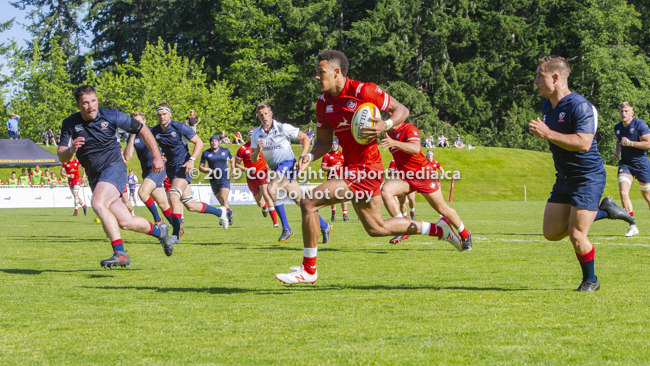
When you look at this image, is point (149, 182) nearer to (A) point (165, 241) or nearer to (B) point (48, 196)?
(A) point (165, 241)

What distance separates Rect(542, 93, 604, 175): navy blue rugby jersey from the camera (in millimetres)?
5652

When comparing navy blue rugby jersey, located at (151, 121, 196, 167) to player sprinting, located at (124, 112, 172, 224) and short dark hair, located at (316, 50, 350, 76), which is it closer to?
player sprinting, located at (124, 112, 172, 224)

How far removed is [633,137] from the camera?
1175 centimetres

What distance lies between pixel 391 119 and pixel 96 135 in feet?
12.2

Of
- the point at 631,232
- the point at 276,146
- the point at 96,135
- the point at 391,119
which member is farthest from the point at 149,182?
the point at 631,232

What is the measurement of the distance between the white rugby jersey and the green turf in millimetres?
24260

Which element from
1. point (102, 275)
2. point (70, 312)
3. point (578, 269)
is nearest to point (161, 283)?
point (102, 275)

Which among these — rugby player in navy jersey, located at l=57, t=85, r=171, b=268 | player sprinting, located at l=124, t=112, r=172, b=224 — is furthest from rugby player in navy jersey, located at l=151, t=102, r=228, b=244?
rugby player in navy jersey, located at l=57, t=85, r=171, b=268

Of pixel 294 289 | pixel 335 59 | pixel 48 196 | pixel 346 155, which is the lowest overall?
pixel 48 196

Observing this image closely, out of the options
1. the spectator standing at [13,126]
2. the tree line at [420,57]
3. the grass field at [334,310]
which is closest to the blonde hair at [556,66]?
the grass field at [334,310]

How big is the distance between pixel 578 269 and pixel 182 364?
5.29 m

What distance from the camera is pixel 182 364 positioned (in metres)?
3.56

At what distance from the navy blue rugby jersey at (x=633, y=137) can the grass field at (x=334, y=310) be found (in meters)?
3.06

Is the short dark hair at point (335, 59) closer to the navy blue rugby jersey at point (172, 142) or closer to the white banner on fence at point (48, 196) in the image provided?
the navy blue rugby jersey at point (172, 142)
